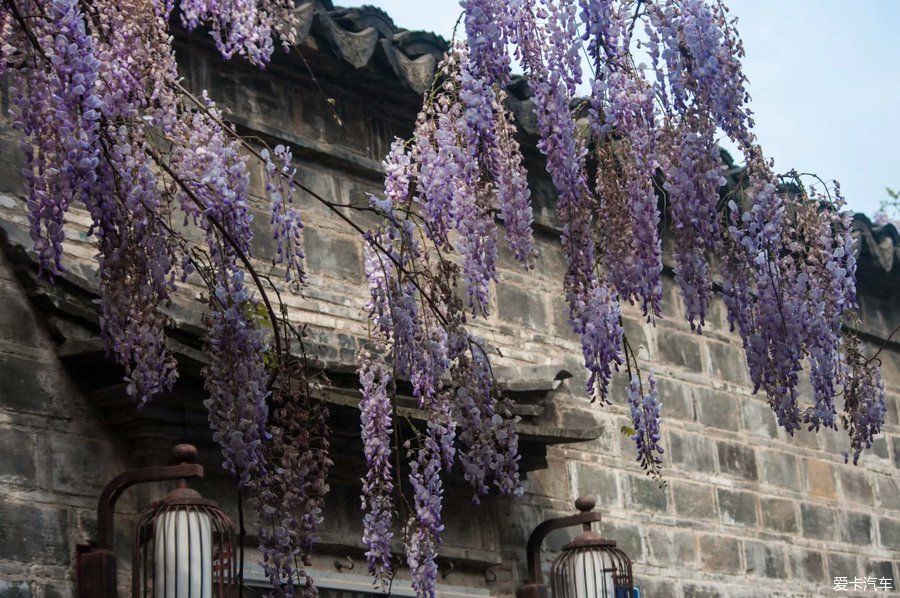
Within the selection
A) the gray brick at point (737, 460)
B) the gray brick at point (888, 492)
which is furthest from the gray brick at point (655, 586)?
the gray brick at point (888, 492)

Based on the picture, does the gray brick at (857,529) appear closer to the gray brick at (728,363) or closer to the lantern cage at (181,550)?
the gray brick at (728,363)

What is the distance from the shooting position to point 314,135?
583 centimetres

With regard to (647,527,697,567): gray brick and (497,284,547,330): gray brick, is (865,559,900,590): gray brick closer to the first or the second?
(647,527,697,567): gray brick

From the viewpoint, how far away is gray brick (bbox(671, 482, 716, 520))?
6.86 meters

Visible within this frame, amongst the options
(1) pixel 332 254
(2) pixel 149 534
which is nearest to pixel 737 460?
(1) pixel 332 254

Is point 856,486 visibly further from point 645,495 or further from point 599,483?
point 599,483

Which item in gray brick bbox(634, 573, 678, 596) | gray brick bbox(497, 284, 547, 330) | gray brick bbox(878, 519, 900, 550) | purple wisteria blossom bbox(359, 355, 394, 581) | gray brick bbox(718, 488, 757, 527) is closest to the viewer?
purple wisteria blossom bbox(359, 355, 394, 581)

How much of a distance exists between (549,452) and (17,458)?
2.40m

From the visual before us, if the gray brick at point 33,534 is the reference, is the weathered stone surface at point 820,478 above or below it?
above

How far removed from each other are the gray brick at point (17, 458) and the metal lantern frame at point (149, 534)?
0.22 meters

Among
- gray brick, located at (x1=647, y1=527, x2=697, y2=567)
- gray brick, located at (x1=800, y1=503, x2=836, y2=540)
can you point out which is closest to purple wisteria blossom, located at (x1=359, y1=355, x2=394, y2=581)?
gray brick, located at (x1=647, y1=527, x2=697, y2=567)

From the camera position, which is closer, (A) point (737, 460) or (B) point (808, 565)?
(A) point (737, 460)

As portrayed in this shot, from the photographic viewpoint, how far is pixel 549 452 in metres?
6.34

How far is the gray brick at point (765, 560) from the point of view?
715cm
